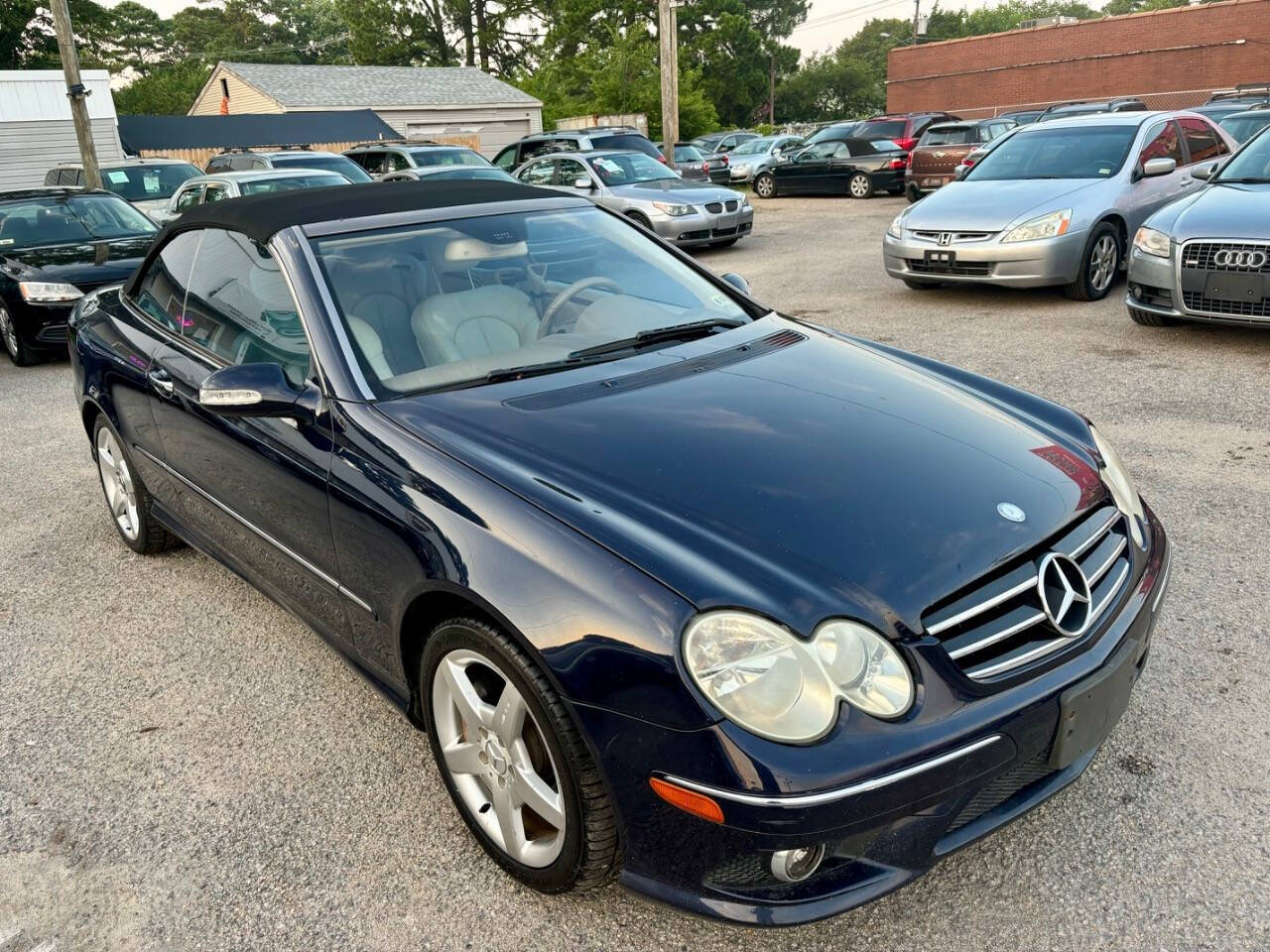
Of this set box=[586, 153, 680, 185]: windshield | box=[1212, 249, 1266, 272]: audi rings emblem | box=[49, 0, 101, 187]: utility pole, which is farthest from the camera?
box=[49, 0, 101, 187]: utility pole

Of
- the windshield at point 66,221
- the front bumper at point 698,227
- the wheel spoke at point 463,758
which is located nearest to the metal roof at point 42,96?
the windshield at point 66,221

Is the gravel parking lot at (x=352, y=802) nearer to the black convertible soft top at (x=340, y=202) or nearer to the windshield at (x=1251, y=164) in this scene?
the black convertible soft top at (x=340, y=202)

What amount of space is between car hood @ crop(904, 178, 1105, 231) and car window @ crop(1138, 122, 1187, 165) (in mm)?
709

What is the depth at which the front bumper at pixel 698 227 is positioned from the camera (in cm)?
1288

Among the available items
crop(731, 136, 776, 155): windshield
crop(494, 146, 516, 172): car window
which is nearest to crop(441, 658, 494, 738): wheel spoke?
crop(494, 146, 516, 172): car window

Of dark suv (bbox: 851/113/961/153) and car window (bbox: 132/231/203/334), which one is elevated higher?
dark suv (bbox: 851/113/961/153)

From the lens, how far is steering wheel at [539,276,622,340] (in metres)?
3.24

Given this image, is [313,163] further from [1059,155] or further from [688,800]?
[688,800]

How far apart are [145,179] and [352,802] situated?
1484cm

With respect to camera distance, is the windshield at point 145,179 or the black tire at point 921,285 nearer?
the black tire at point 921,285

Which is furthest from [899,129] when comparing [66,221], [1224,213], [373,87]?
[373,87]

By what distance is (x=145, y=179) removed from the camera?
14984 millimetres

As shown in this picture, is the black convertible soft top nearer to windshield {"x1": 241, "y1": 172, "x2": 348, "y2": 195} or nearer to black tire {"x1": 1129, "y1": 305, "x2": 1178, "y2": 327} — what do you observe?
black tire {"x1": 1129, "y1": 305, "x2": 1178, "y2": 327}

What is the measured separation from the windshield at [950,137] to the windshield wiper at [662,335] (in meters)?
16.9
